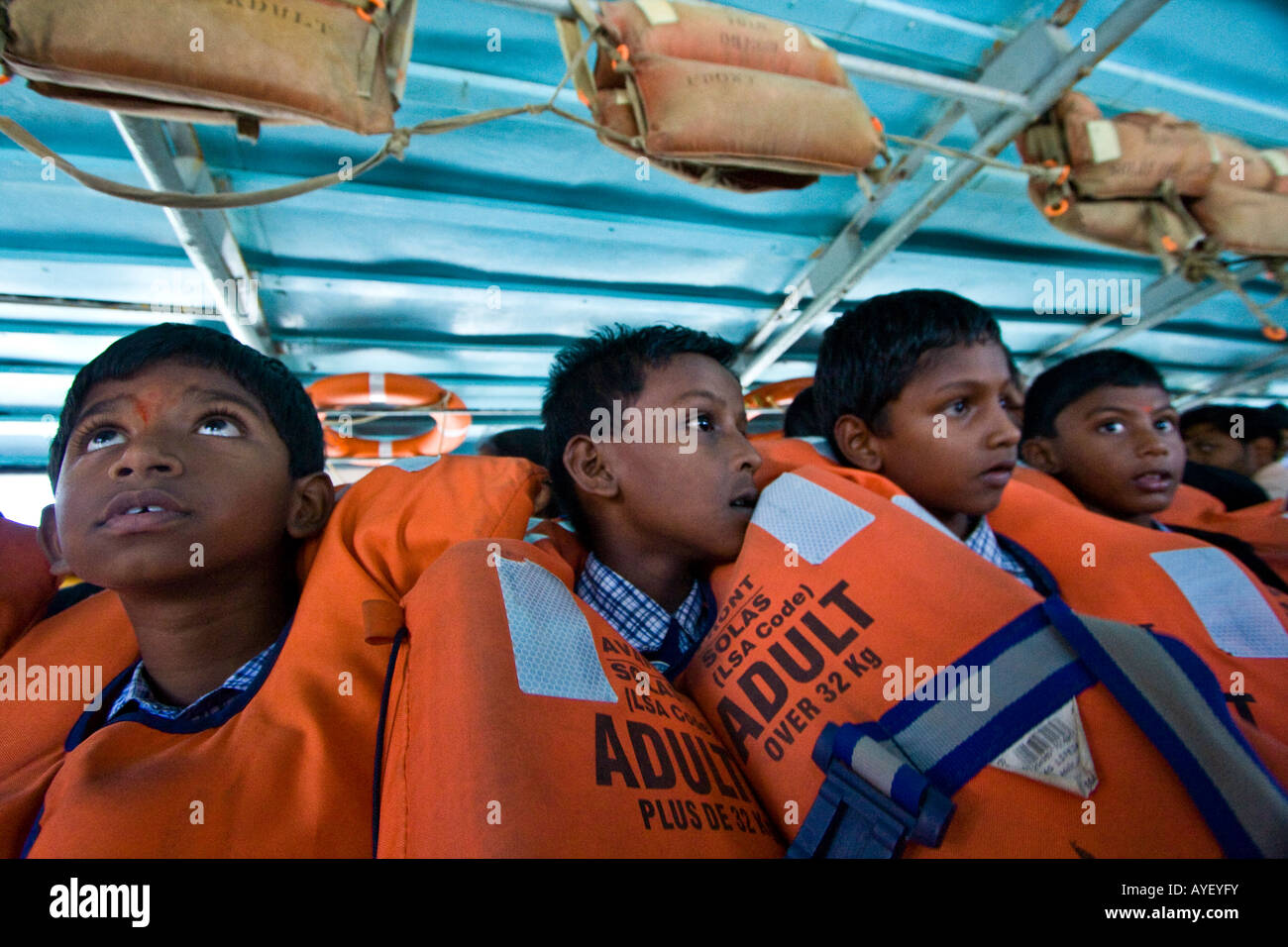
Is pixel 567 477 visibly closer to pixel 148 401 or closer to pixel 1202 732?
pixel 148 401

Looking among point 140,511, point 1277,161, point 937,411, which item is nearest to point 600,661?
point 140,511

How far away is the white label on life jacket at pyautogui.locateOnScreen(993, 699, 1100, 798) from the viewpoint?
0.55 m

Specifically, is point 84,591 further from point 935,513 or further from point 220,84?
point 935,513

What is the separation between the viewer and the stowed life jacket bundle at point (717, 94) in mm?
1588

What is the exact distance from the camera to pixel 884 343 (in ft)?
4.43

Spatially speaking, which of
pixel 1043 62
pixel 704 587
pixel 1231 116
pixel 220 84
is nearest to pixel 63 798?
pixel 704 587

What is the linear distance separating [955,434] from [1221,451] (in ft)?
6.98

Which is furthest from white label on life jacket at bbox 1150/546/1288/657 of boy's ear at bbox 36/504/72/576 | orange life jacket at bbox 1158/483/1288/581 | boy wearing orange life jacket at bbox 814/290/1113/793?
boy's ear at bbox 36/504/72/576

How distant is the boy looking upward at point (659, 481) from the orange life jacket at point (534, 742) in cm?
27

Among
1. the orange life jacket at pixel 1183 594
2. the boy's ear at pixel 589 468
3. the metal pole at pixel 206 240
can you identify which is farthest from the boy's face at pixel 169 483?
the orange life jacket at pixel 1183 594

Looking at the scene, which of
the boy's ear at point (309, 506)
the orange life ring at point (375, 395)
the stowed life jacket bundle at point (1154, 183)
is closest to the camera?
the boy's ear at point (309, 506)

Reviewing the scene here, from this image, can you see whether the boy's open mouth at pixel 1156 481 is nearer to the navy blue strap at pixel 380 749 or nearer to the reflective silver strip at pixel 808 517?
the reflective silver strip at pixel 808 517

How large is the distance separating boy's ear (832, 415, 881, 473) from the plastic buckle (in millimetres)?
813

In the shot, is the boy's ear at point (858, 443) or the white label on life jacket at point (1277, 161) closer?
the boy's ear at point (858, 443)
